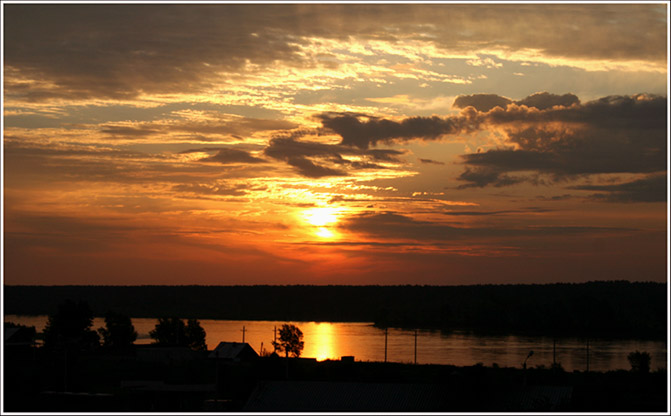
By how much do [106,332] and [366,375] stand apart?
1904 inches

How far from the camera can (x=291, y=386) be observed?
40938 millimetres

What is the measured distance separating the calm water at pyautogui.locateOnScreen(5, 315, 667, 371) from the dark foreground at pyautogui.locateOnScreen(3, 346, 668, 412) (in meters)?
13.3

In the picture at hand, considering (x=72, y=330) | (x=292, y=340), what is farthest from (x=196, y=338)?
(x=292, y=340)

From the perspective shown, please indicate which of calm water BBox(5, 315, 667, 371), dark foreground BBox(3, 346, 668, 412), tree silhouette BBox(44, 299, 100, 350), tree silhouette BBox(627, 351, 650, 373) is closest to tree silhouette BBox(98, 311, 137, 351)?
tree silhouette BBox(44, 299, 100, 350)

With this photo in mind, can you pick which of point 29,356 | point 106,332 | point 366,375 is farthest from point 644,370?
point 106,332

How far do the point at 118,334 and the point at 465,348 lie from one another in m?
41.6

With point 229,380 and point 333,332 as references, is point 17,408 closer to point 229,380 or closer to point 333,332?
point 229,380

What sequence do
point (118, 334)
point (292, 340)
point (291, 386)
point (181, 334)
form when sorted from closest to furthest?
point (291, 386) → point (292, 340) → point (181, 334) → point (118, 334)

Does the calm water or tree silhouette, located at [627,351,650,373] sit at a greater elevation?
tree silhouette, located at [627,351,650,373]

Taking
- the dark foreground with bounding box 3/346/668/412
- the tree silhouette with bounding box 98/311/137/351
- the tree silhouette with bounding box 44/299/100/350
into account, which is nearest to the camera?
the dark foreground with bounding box 3/346/668/412

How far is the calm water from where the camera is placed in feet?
271

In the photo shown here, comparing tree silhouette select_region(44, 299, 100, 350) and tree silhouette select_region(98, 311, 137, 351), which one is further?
tree silhouette select_region(98, 311, 137, 351)

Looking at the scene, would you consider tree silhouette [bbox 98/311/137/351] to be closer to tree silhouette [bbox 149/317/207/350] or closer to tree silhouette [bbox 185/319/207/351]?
tree silhouette [bbox 149/317/207/350]

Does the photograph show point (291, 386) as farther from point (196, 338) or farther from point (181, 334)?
point (181, 334)
